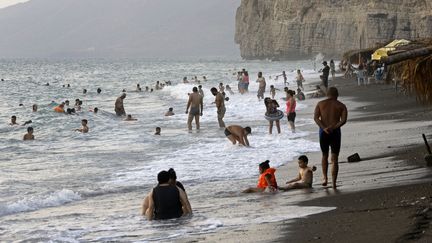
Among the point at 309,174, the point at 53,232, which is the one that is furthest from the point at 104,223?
the point at 309,174

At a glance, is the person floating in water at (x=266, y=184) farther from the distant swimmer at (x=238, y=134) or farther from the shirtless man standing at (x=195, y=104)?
the shirtless man standing at (x=195, y=104)

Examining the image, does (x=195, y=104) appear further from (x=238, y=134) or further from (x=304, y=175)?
(x=304, y=175)

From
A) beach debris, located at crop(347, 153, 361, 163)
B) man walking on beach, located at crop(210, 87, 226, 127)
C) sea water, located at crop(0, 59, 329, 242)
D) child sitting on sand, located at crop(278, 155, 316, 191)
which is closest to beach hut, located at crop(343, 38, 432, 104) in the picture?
child sitting on sand, located at crop(278, 155, 316, 191)

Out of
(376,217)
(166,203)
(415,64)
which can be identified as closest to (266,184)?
(166,203)

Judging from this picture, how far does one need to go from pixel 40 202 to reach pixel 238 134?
6.55 m

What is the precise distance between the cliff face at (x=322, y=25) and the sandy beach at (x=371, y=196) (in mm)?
67025

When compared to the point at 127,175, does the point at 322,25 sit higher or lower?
higher

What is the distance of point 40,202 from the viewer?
39.3 feet

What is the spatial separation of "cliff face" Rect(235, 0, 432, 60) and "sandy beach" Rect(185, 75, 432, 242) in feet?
220

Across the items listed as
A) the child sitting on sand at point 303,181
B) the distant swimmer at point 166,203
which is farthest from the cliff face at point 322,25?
the distant swimmer at point 166,203

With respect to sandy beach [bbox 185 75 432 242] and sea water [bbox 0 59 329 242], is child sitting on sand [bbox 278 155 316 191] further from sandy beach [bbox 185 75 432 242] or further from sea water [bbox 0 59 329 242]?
sea water [bbox 0 59 329 242]

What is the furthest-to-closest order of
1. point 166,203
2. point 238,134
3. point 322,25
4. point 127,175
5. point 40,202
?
point 322,25
point 238,134
point 127,175
point 40,202
point 166,203

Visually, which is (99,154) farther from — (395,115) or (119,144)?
(395,115)

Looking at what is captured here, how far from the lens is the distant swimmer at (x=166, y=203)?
32.3 feet
